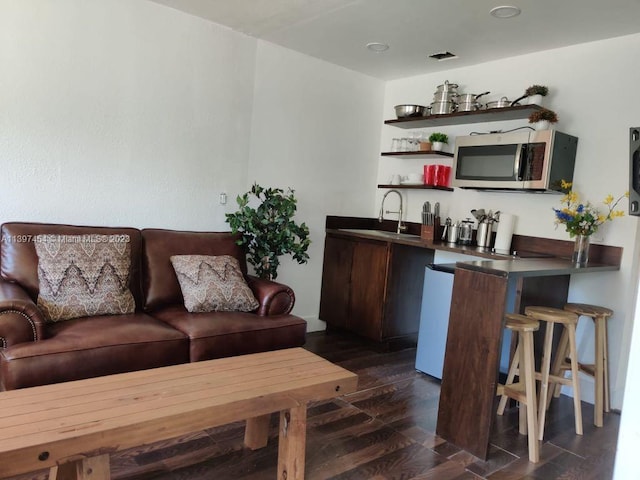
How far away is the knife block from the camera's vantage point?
373 centimetres

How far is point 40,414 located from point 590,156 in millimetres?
3406

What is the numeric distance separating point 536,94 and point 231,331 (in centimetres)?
Answer: 264

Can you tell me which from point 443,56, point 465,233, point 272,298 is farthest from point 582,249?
point 272,298

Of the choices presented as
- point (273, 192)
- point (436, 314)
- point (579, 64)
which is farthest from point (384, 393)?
point (579, 64)

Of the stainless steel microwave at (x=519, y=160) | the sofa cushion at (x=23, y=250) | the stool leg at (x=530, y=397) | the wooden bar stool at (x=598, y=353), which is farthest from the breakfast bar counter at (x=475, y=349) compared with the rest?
the sofa cushion at (x=23, y=250)

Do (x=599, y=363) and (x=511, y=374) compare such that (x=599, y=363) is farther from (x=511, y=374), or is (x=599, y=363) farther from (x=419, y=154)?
(x=419, y=154)

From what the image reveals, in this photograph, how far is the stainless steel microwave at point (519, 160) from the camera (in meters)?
3.05

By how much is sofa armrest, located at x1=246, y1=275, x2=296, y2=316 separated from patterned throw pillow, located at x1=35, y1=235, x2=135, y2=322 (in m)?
0.77

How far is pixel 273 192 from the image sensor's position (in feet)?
11.4

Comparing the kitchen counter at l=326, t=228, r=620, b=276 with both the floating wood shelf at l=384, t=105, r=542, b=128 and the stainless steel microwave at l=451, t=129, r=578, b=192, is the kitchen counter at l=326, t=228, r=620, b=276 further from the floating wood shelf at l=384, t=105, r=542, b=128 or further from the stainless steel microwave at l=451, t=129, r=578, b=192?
the floating wood shelf at l=384, t=105, r=542, b=128

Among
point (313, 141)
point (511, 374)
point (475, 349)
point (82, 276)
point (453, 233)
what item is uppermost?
point (313, 141)

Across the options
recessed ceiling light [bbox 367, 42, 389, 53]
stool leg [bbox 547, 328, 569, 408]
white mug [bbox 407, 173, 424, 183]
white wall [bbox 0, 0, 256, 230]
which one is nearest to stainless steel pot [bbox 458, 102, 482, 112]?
white mug [bbox 407, 173, 424, 183]

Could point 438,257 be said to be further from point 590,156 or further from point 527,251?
point 590,156

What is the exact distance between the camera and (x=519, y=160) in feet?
10.3
